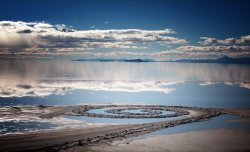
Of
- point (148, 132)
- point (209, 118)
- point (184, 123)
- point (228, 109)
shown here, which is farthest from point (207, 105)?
point (148, 132)

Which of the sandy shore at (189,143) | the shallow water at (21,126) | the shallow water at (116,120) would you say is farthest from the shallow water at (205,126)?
the shallow water at (21,126)

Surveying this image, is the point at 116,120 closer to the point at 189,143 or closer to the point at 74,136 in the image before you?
the point at 74,136

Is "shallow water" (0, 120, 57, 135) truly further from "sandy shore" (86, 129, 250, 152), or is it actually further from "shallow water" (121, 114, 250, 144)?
"shallow water" (121, 114, 250, 144)

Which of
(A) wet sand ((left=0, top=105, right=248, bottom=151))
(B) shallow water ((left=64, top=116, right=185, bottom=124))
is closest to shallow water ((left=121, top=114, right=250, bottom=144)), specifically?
(A) wet sand ((left=0, top=105, right=248, bottom=151))

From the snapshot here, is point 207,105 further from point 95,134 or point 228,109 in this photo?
point 95,134

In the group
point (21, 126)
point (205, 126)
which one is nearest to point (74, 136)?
point (21, 126)

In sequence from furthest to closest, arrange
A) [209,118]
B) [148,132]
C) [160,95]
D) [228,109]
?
[160,95] < [228,109] < [209,118] < [148,132]

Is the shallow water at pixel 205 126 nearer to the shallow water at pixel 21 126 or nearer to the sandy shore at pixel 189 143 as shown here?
the sandy shore at pixel 189 143

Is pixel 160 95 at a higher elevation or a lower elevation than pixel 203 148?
higher
